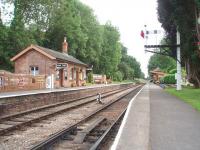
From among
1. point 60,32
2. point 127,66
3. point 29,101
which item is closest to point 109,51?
point 60,32

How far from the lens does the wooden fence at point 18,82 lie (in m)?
32.2

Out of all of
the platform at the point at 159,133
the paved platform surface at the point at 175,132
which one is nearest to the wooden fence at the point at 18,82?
the platform at the point at 159,133

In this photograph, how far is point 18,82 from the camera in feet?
116

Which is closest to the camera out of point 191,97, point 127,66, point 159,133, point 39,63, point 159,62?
point 159,133

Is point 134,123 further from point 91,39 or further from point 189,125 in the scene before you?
point 91,39

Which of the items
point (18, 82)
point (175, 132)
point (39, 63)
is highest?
point (39, 63)

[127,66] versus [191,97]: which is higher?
[127,66]

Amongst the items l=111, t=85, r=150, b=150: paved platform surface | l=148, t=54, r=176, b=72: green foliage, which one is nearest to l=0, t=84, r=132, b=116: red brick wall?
l=111, t=85, r=150, b=150: paved platform surface

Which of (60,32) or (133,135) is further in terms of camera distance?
(60,32)

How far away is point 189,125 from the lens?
13.3 meters

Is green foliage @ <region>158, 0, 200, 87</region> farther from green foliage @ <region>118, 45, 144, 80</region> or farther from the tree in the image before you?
green foliage @ <region>118, 45, 144, 80</region>

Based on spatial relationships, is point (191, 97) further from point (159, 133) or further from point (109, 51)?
point (109, 51)

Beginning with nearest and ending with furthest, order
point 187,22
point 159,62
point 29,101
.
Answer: point 29,101
point 187,22
point 159,62

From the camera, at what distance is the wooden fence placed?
32175mm
